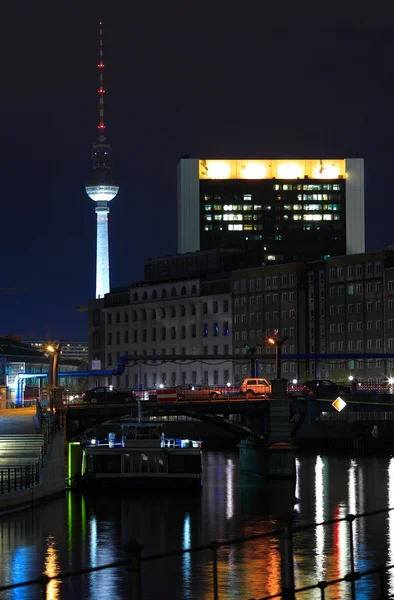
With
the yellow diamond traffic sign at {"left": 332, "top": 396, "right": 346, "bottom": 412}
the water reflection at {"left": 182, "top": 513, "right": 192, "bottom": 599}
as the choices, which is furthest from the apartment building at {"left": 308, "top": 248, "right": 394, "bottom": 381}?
the water reflection at {"left": 182, "top": 513, "right": 192, "bottom": 599}

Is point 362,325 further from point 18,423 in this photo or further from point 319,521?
point 319,521

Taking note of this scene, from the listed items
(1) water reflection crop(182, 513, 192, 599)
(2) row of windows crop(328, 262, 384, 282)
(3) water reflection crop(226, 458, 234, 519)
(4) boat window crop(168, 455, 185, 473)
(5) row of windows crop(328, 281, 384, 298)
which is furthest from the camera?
(5) row of windows crop(328, 281, 384, 298)

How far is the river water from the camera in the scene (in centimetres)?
5228

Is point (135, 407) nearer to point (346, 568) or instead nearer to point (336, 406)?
point (336, 406)

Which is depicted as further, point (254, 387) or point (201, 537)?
point (254, 387)

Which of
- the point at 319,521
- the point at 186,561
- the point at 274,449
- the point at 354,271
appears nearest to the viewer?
the point at 186,561

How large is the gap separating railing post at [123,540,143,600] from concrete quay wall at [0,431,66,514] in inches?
1839

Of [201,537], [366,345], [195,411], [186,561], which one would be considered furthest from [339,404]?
[366,345]

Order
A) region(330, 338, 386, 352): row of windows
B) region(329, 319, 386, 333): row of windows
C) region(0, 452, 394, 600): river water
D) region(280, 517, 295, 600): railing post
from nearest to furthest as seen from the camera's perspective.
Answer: region(280, 517, 295, 600): railing post → region(0, 452, 394, 600): river water → region(329, 319, 386, 333): row of windows → region(330, 338, 386, 352): row of windows

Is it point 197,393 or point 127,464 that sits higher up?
point 197,393

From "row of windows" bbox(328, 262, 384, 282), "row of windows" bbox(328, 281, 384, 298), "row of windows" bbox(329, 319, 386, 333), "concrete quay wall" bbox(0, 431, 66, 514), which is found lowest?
"concrete quay wall" bbox(0, 431, 66, 514)

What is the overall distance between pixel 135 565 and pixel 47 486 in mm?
59531

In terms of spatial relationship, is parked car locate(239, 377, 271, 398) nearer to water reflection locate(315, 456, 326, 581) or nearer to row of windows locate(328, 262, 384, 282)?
water reflection locate(315, 456, 326, 581)

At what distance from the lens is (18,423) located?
90.9 metres
